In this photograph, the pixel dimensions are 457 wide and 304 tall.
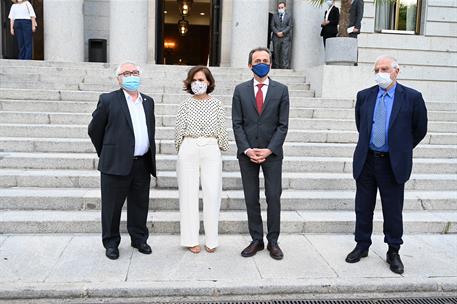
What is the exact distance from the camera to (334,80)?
9531 mm

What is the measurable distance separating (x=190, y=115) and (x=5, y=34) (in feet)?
38.1

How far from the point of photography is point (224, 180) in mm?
6527

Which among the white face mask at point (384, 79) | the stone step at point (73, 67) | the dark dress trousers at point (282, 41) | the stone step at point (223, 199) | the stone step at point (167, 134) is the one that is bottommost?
the stone step at point (223, 199)

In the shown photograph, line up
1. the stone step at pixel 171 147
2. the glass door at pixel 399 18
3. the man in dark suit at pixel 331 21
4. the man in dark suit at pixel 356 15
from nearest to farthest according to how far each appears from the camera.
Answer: the stone step at pixel 171 147, the man in dark suit at pixel 356 15, the man in dark suit at pixel 331 21, the glass door at pixel 399 18

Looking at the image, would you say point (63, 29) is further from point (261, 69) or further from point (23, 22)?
point (261, 69)

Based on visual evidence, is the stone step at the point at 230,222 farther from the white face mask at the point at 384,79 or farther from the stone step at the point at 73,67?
the stone step at the point at 73,67

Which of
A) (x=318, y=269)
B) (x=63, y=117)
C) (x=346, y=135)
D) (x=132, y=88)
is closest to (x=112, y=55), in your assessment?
(x=63, y=117)

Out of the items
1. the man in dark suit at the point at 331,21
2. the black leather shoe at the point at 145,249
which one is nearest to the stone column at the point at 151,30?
the man in dark suit at the point at 331,21

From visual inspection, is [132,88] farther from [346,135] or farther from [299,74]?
[299,74]

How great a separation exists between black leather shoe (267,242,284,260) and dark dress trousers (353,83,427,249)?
916 mm

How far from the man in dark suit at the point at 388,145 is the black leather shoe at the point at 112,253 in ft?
8.56

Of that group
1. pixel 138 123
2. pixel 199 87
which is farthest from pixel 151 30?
pixel 138 123

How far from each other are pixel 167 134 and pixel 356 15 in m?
6.26

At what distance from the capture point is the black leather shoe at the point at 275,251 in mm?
4841
